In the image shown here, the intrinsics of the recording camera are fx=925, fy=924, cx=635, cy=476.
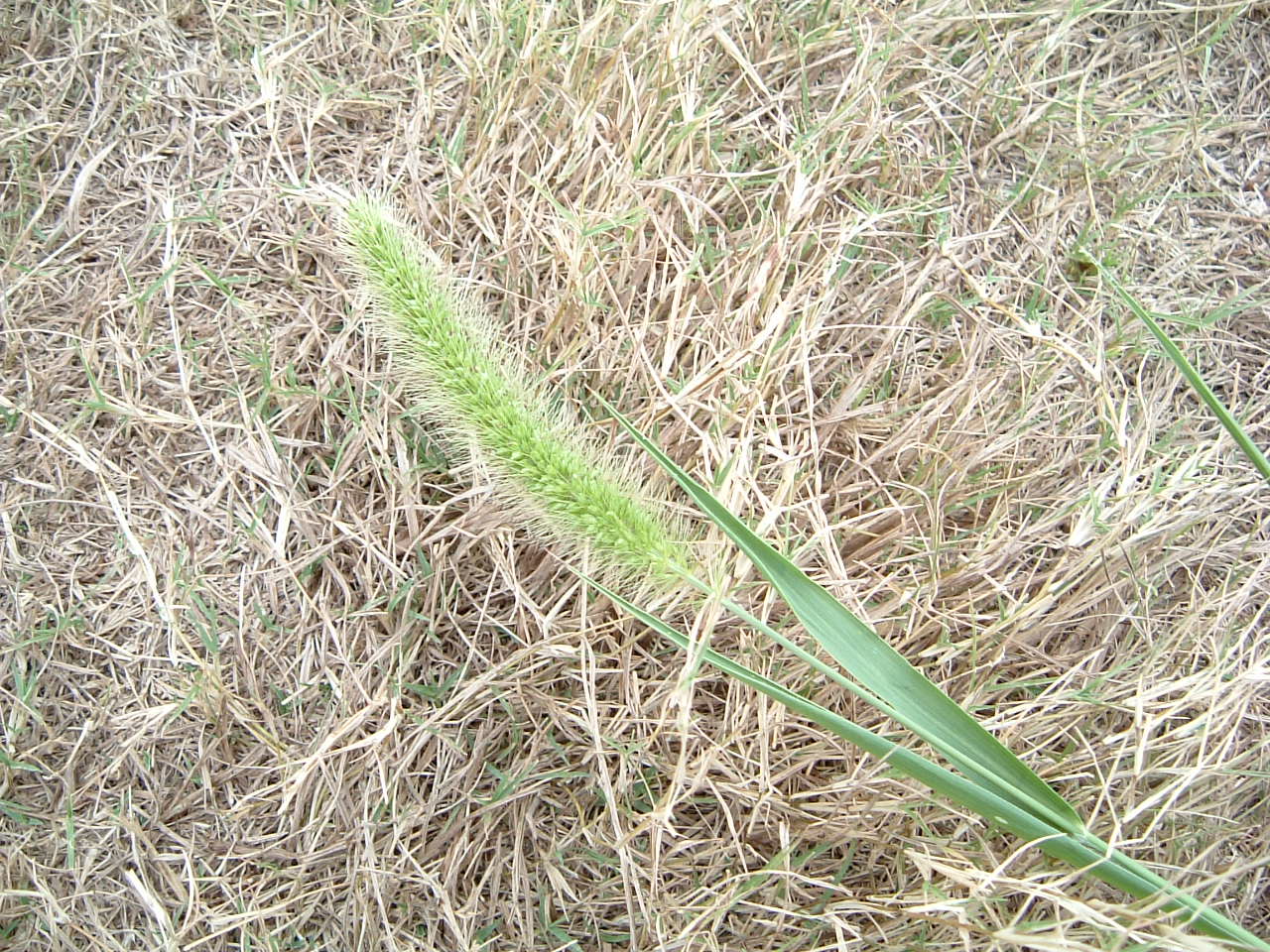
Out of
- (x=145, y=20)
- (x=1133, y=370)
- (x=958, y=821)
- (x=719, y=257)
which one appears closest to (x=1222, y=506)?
(x=1133, y=370)

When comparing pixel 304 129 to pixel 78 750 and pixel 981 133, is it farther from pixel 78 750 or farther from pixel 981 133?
pixel 981 133

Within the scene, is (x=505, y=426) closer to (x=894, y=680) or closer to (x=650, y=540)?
(x=650, y=540)

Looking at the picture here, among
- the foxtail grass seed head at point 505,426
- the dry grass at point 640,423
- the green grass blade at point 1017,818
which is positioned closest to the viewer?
the green grass blade at point 1017,818

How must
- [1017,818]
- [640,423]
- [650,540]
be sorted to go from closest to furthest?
[1017,818] < [650,540] < [640,423]

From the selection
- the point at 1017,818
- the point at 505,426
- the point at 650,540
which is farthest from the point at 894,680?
the point at 505,426

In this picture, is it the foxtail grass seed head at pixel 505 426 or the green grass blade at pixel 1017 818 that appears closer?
the green grass blade at pixel 1017 818

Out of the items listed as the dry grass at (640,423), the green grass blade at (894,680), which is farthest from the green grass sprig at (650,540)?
the dry grass at (640,423)

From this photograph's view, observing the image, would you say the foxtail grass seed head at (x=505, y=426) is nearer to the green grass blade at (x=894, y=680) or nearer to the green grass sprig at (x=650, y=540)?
the green grass sprig at (x=650, y=540)
